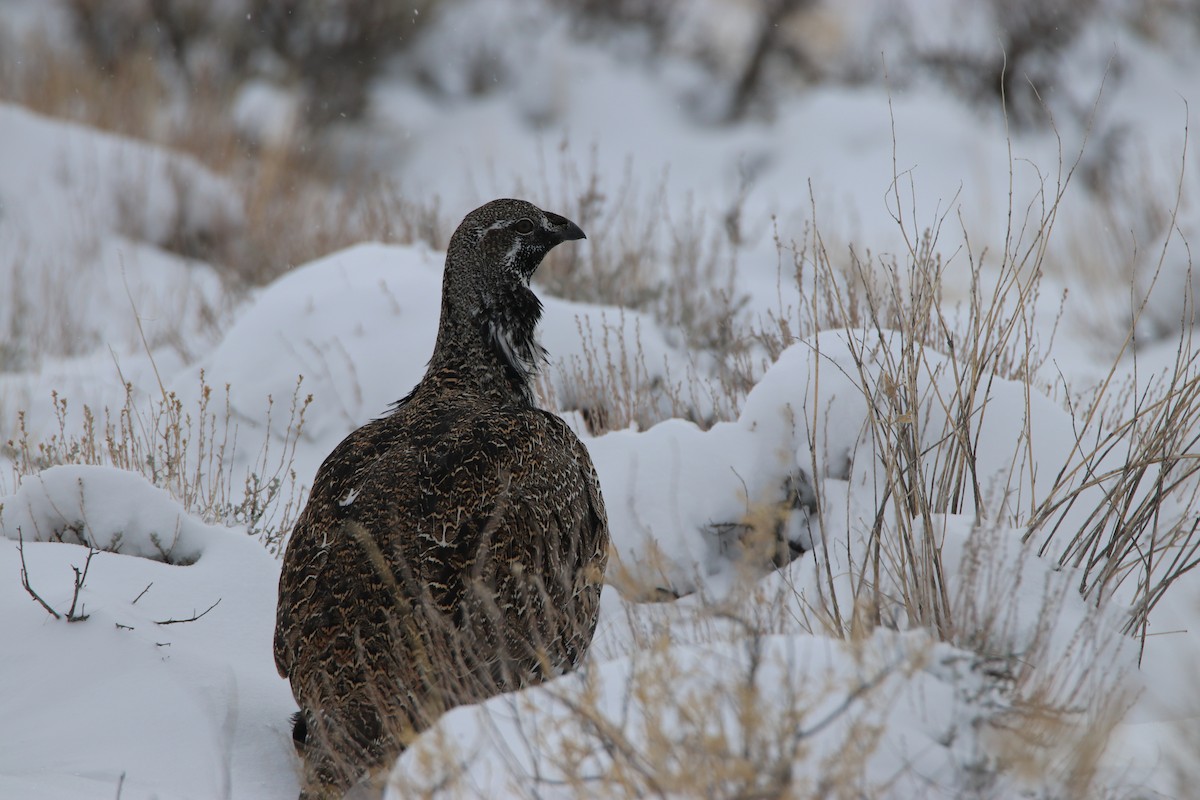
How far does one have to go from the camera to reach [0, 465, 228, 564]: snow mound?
3.45m

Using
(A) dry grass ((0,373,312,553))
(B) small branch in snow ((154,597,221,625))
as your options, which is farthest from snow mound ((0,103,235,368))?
(B) small branch in snow ((154,597,221,625))

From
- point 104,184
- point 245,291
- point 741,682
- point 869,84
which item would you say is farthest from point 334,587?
point 869,84

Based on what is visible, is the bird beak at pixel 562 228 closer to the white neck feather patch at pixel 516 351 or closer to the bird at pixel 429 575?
the white neck feather patch at pixel 516 351

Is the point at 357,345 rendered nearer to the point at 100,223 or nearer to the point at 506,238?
the point at 506,238

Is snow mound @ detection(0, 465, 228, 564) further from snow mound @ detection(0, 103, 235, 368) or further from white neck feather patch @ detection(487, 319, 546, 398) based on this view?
snow mound @ detection(0, 103, 235, 368)

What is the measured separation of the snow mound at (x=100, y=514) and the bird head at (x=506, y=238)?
126cm

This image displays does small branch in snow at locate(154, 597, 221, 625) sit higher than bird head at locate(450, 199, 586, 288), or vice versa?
bird head at locate(450, 199, 586, 288)

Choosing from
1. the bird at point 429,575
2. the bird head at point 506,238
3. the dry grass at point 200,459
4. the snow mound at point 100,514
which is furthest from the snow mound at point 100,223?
the bird at point 429,575

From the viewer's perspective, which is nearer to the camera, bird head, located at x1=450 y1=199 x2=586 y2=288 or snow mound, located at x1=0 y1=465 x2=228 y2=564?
snow mound, located at x1=0 y1=465 x2=228 y2=564

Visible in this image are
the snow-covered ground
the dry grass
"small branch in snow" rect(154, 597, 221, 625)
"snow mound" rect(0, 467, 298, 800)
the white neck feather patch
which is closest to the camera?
the snow-covered ground

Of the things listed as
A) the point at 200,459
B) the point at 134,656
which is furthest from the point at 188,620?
the point at 200,459

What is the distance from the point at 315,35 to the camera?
1384cm

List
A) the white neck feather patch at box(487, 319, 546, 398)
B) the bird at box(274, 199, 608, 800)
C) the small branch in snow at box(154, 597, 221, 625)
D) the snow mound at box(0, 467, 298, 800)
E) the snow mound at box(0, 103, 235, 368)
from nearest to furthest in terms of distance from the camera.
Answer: the bird at box(274, 199, 608, 800) < the snow mound at box(0, 467, 298, 800) < the small branch in snow at box(154, 597, 221, 625) < the white neck feather patch at box(487, 319, 546, 398) < the snow mound at box(0, 103, 235, 368)

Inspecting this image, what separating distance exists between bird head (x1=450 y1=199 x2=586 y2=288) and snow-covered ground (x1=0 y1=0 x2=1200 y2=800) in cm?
82
